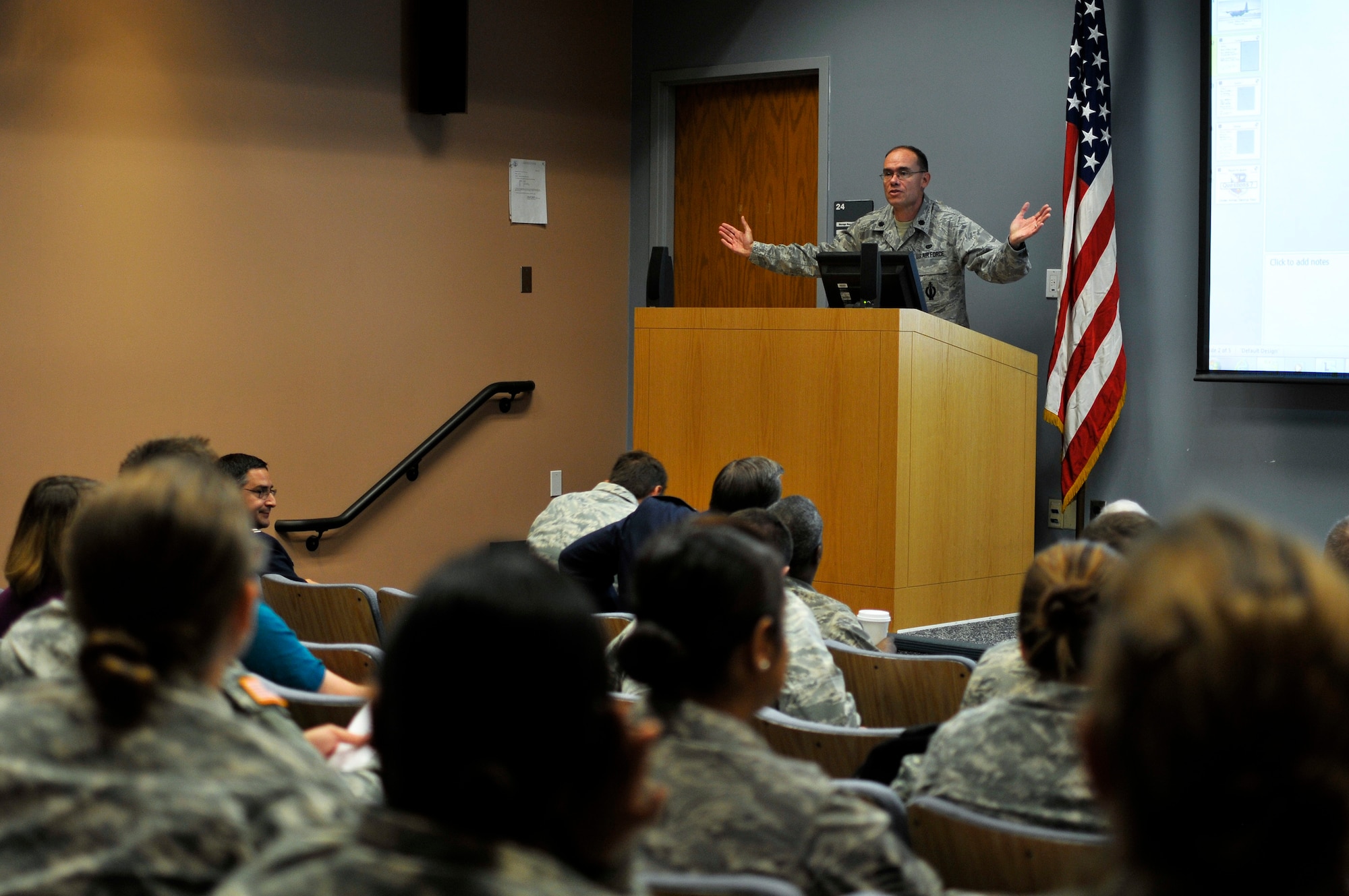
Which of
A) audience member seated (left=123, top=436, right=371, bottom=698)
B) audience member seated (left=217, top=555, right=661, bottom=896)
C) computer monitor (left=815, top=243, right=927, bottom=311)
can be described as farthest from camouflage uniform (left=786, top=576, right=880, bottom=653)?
audience member seated (left=217, top=555, right=661, bottom=896)

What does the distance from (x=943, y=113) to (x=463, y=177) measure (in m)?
2.28

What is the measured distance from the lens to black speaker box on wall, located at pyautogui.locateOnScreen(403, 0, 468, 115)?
609 centimetres

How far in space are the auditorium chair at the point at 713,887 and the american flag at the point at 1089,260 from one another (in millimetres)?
4483

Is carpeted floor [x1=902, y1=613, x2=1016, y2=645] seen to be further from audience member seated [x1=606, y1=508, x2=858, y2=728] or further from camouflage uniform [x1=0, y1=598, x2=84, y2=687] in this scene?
camouflage uniform [x1=0, y1=598, x2=84, y2=687]

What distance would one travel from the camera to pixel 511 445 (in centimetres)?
666

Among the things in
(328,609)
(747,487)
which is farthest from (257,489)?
(747,487)

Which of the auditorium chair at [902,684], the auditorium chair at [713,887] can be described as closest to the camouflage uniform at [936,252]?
the auditorium chair at [902,684]

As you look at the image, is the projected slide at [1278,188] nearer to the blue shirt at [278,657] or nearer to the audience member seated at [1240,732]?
the blue shirt at [278,657]

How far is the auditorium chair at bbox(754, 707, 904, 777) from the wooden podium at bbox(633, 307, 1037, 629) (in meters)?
1.76

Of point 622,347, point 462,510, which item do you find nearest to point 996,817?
point 462,510

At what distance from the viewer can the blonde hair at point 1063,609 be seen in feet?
5.67

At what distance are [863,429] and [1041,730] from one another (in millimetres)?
2338

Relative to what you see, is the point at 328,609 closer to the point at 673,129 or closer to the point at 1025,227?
the point at 1025,227

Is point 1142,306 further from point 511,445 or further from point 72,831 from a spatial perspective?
point 72,831
